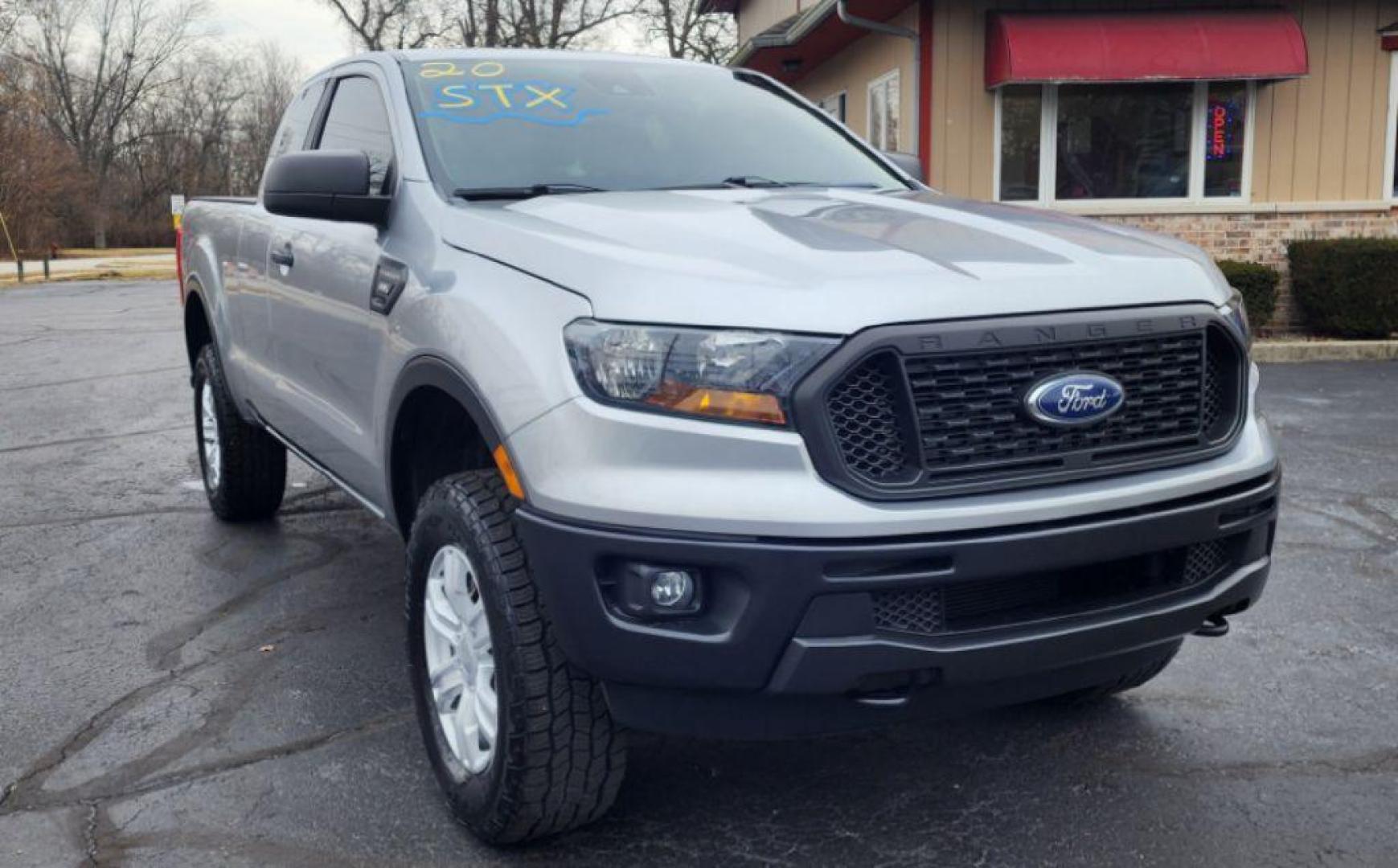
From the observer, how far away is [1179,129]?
45.3 feet

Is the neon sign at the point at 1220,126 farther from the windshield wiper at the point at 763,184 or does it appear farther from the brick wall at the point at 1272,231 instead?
the windshield wiper at the point at 763,184

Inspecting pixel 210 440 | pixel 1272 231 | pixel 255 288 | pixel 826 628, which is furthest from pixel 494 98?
pixel 1272 231

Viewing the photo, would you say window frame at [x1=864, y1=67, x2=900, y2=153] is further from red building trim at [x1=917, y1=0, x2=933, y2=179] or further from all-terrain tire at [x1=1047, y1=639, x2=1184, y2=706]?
all-terrain tire at [x1=1047, y1=639, x2=1184, y2=706]

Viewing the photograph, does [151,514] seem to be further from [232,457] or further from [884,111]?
[884,111]

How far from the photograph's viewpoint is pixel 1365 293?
41.9 ft

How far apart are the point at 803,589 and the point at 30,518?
198 inches

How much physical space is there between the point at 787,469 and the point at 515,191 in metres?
1.53

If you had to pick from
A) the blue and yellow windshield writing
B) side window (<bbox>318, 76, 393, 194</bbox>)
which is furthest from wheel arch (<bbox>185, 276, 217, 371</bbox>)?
the blue and yellow windshield writing

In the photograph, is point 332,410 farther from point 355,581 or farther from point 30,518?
point 30,518

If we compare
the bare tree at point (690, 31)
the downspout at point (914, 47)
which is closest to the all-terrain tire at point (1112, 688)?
the downspout at point (914, 47)

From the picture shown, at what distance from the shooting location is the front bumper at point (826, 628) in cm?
250

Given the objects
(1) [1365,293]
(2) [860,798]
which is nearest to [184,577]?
(2) [860,798]

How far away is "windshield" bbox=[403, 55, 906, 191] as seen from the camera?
12.7 feet

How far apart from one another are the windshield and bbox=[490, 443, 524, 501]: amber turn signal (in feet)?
3.63
